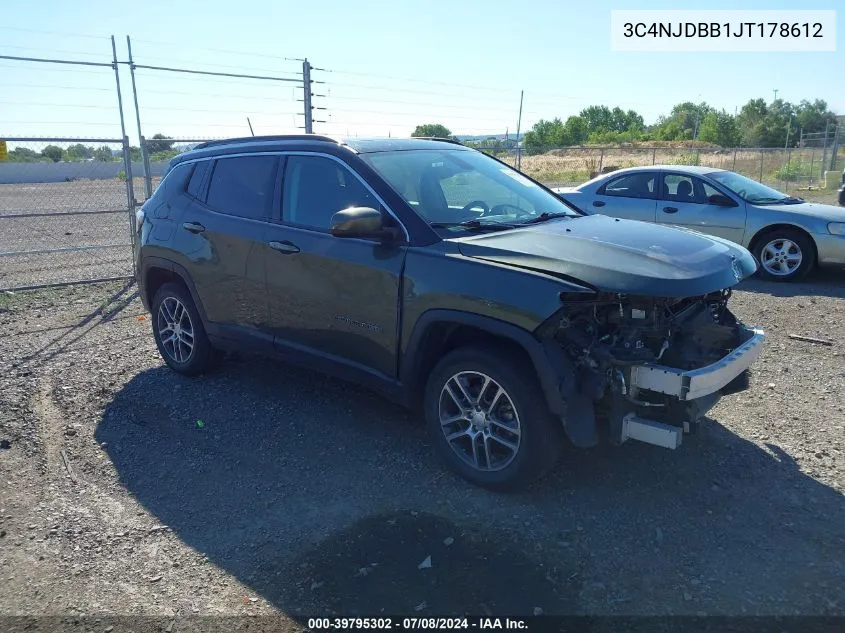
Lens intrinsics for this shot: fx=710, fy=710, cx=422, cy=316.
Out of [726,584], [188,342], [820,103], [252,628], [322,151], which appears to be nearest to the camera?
[252,628]

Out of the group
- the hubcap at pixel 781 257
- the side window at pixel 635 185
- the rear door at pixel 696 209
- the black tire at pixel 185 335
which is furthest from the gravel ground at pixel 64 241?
the hubcap at pixel 781 257

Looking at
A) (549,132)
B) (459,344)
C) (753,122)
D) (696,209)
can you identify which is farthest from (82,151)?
(753,122)

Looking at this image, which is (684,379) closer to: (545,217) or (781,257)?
(545,217)

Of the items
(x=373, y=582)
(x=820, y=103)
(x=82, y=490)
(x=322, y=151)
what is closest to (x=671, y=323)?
(x=373, y=582)

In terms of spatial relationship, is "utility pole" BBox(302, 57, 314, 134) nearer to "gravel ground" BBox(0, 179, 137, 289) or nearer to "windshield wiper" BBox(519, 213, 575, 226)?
"gravel ground" BBox(0, 179, 137, 289)

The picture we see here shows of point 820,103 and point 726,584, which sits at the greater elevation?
point 820,103

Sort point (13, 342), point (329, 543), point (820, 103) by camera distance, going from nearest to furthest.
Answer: point (329, 543) < point (13, 342) < point (820, 103)

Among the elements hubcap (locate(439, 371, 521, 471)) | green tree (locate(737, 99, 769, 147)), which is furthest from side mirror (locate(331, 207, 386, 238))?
green tree (locate(737, 99, 769, 147))

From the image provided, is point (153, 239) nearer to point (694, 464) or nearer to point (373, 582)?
point (373, 582)

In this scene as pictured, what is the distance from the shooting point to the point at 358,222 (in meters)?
4.04

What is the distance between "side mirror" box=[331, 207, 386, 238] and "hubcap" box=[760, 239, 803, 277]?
7.14m

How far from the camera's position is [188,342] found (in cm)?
584

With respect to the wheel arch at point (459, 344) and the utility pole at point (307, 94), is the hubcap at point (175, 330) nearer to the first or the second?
the wheel arch at point (459, 344)

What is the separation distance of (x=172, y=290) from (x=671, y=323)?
157 inches
